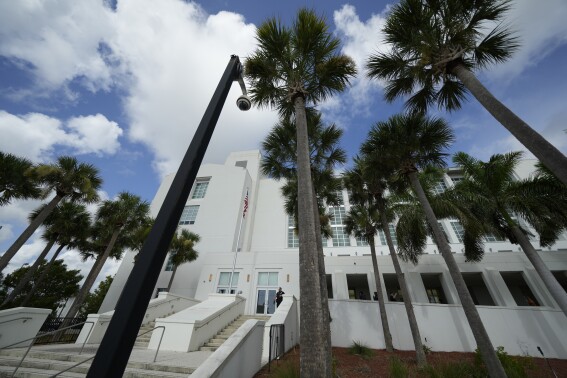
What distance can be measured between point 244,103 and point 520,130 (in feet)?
20.2

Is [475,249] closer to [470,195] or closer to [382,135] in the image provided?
[470,195]

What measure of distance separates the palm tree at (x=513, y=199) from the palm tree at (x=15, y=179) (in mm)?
24475

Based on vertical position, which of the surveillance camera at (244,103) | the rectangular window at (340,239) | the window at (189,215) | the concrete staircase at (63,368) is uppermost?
the window at (189,215)

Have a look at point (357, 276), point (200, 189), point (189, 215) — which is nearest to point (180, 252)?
point (189, 215)

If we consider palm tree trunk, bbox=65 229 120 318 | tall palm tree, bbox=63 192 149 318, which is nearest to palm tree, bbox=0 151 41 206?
tall palm tree, bbox=63 192 149 318

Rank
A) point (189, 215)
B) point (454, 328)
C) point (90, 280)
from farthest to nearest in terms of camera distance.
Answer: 1. point (189, 215)
2. point (90, 280)
3. point (454, 328)

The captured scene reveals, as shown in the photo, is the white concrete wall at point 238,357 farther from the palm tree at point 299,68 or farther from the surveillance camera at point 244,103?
the surveillance camera at point 244,103

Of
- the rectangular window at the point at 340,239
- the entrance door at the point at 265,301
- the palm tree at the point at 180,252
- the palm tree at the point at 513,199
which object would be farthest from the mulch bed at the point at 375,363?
the palm tree at the point at 180,252

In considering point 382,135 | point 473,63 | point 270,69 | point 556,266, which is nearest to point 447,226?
point 556,266

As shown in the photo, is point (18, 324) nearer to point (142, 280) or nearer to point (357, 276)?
point (142, 280)

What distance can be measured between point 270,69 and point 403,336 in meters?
15.7

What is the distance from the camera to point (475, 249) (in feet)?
45.8

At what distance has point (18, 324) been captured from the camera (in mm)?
8125

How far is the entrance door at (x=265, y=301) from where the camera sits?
61.9 feet
